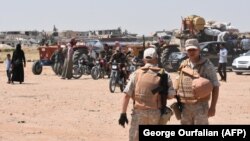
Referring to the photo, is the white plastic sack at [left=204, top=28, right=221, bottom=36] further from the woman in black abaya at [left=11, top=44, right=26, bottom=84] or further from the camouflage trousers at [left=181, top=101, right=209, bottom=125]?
the camouflage trousers at [left=181, top=101, right=209, bottom=125]

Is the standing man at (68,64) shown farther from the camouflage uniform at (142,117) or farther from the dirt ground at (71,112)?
the camouflage uniform at (142,117)

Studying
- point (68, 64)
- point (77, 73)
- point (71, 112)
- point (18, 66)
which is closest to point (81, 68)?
point (77, 73)

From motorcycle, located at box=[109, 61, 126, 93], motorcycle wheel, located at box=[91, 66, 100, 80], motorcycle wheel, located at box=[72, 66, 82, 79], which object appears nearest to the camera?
motorcycle, located at box=[109, 61, 126, 93]

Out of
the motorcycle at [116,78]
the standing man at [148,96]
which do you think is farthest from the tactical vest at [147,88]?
the motorcycle at [116,78]

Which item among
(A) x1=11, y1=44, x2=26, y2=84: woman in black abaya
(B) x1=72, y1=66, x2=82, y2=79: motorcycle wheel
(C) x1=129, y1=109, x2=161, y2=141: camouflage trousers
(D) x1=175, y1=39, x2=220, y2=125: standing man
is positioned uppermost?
(D) x1=175, y1=39, x2=220, y2=125: standing man

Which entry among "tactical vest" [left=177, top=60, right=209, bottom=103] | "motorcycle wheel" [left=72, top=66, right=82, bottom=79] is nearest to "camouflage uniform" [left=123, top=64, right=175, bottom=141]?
"tactical vest" [left=177, top=60, right=209, bottom=103]

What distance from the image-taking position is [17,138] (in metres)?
11.1

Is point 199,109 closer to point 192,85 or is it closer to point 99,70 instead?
point 192,85

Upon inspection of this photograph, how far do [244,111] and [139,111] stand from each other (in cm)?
792

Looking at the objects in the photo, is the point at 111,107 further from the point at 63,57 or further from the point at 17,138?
the point at 63,57

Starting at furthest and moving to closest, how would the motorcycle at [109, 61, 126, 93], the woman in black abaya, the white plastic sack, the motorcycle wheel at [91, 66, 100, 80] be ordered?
the white plastic sack
the motorcycle wheel at [91, 66, 100, 80]
the woman in black abaya
the motorcycle at [109, 61, 126, 93]

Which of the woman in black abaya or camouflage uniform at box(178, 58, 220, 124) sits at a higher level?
camouflage uniform at box(178, 58, 220, 124)

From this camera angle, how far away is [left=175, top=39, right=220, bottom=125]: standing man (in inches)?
299

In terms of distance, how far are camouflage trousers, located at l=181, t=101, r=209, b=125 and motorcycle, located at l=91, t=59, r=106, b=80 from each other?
1969cm
